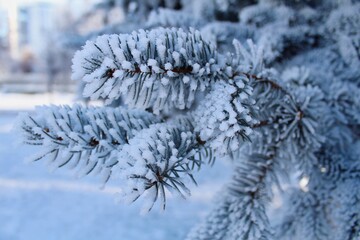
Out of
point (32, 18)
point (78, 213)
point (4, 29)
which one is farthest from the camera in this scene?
point (32, 18)

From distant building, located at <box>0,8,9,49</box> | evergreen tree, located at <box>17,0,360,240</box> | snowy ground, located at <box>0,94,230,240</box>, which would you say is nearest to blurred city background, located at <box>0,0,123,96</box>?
distant building, located at <box>0,8,9,49</box>

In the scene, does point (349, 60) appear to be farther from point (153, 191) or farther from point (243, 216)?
point (153, 191)

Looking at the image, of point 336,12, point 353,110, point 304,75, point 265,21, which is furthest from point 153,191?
point 265,21

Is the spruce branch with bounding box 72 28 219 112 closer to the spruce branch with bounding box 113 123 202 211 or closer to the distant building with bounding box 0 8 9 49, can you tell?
the spruce branch with bounding box 113 123 202 211

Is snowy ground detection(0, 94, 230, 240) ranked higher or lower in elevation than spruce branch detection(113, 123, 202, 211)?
lower

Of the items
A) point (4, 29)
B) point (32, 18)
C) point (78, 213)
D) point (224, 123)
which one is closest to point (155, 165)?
point (224, 123)

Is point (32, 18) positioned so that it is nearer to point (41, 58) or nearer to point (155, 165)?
point (41, 58)

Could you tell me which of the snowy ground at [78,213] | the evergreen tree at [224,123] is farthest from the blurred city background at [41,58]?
the evergreen tree at [224,123]
